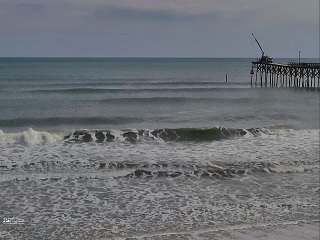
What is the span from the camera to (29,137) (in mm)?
16016

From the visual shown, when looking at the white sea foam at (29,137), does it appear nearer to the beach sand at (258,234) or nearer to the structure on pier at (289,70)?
the beach sand at (258,234)

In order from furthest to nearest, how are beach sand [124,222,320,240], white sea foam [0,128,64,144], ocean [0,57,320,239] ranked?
white sea foam [0,128,64,144] → ocean [0,57,320,239] → beach sand [124,222,320,240]

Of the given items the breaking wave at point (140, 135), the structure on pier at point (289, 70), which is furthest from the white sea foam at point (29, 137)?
the structure on pier at point (289, 70)

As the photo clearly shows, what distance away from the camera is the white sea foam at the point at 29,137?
1551cm

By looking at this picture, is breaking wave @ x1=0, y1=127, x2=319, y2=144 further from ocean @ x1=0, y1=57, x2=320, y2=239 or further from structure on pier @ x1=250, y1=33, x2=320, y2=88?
structure on pier @ x1=250, y1=33, x2=320, y2=88

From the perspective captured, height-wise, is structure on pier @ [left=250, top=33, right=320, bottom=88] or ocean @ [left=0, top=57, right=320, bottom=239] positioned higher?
structure on pier @ [left=250, top=33, right=320, bottom=88]

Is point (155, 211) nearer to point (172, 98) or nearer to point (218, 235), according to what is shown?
point (218, 235)

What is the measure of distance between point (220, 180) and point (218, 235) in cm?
381

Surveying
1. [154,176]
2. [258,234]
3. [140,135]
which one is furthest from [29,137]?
[258,234]

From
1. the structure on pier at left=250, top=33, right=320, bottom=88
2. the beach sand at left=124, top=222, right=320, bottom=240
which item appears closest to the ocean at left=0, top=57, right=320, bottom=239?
the beach sand at left=124, top=222, right=320, bottom=240

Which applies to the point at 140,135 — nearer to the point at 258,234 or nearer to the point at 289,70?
the point at 258,234

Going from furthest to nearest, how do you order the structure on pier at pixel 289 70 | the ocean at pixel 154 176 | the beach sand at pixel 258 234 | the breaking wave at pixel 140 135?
the structure on pier at pixel 289 70
the breaking wave at pixel 140 135
the ocean at pixel 154 176
the beach sand at pixel 258 234

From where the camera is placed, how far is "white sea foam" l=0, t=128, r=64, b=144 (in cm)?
1551

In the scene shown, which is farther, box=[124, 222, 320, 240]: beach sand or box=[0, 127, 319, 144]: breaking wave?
box=[0, 127, 319, 144]: breaking wave
